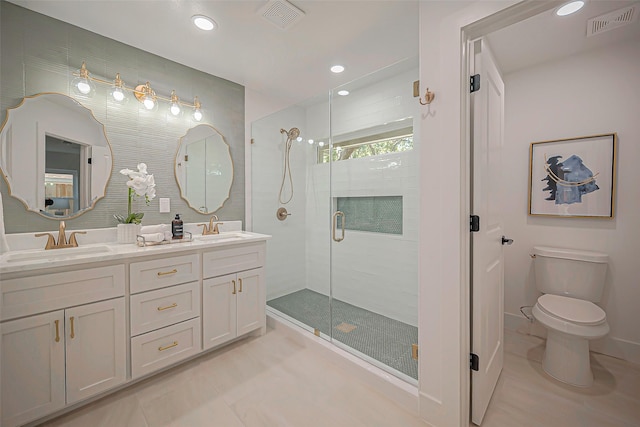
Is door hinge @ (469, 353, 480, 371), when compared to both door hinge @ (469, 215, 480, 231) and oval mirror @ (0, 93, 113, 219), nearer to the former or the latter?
door hinge @ (469, 215, 480, 231)

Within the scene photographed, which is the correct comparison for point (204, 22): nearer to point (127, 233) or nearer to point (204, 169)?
point (204, 169)

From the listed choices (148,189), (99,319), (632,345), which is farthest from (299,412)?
(632,345)

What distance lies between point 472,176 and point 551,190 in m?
1.51

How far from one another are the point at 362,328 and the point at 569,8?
2.67m

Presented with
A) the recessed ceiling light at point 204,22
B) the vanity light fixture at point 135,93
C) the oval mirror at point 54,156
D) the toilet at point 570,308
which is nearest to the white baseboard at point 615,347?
the toilet at point 570,308

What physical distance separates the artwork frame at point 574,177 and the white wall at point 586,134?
5 cm

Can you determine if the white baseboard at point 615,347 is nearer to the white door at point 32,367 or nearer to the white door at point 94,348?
the white door at point 94,348

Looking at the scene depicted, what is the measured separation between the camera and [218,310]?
2107 mm

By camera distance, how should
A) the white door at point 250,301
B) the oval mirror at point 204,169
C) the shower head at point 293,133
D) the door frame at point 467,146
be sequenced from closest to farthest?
the door frame at point 467,146
the white door at point 250,301
the oval mirror at point 204,169
the shower head at point 293,133

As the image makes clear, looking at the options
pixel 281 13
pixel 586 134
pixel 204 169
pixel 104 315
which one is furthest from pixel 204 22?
pixel 586 134

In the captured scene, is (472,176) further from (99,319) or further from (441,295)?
(99,319)

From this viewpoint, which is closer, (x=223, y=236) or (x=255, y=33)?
(x=255, y=33)

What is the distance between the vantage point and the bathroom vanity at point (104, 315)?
1.35 metres

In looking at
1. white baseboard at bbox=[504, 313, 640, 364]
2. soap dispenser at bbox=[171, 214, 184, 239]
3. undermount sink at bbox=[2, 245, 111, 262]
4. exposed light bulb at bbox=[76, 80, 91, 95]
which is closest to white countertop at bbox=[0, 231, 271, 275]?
undermount sink at bbox=[2, 245, 111, 262]
